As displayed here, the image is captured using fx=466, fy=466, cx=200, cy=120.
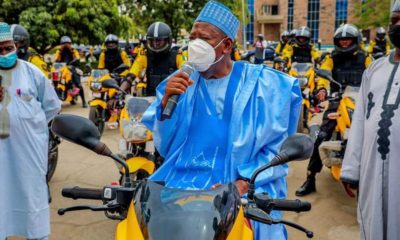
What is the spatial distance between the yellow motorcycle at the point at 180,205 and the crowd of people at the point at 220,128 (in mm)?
153

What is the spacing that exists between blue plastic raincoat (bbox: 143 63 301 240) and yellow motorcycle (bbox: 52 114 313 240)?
0.29 meters

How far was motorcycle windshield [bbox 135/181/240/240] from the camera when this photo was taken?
52.5 inches

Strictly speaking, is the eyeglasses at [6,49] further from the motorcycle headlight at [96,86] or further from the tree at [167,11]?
the tree at [167,11]

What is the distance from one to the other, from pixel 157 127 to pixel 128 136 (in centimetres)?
230

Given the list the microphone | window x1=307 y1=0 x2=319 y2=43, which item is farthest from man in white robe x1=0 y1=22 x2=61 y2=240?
window x1=307 y1=0 x2=319 y2=43

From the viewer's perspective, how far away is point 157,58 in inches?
232

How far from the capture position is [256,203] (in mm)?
1637

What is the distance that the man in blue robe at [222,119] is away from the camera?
6.68ft

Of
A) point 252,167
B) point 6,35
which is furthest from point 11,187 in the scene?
point 252,167

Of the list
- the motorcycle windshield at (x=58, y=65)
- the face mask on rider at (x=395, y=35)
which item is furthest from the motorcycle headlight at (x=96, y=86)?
the face mask on rider at (x=395, y=35)

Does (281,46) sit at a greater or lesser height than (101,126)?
greater

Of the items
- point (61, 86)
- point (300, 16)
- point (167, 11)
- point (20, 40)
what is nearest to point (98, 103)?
point (20, 40)

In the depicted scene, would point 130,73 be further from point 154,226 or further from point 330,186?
point 154,226

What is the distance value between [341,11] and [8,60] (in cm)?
6172
